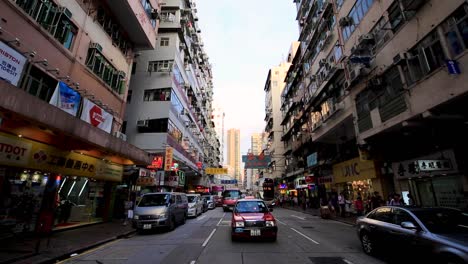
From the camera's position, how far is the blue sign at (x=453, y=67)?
367 inches

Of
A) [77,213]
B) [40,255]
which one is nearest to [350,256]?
[40,255]

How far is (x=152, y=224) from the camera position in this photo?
12.5 m

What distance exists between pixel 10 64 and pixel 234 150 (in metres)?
180

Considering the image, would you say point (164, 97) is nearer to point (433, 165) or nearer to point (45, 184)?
point (45, 184)

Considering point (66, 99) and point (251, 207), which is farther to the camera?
point (66, 99)

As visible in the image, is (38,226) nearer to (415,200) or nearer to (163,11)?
(415,200)

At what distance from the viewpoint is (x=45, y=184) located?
12758 millimetres

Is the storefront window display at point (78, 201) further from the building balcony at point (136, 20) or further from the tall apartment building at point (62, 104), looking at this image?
the building balcony at point (136, 20)

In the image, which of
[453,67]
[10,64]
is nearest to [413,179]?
[453,67]

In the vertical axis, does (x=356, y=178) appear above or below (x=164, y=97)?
below

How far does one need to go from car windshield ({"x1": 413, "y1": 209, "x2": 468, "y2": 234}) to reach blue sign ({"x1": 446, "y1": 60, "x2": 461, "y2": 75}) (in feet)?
19.9

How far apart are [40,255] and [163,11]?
3216cm

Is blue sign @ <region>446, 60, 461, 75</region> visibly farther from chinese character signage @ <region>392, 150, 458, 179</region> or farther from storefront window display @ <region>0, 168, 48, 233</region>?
storefront window display @ <region>0, 168, 48, 233</region>

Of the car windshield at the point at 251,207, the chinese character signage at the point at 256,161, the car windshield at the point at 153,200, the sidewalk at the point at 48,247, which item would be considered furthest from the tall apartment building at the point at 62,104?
the chinese character signage at the point at 256,161
